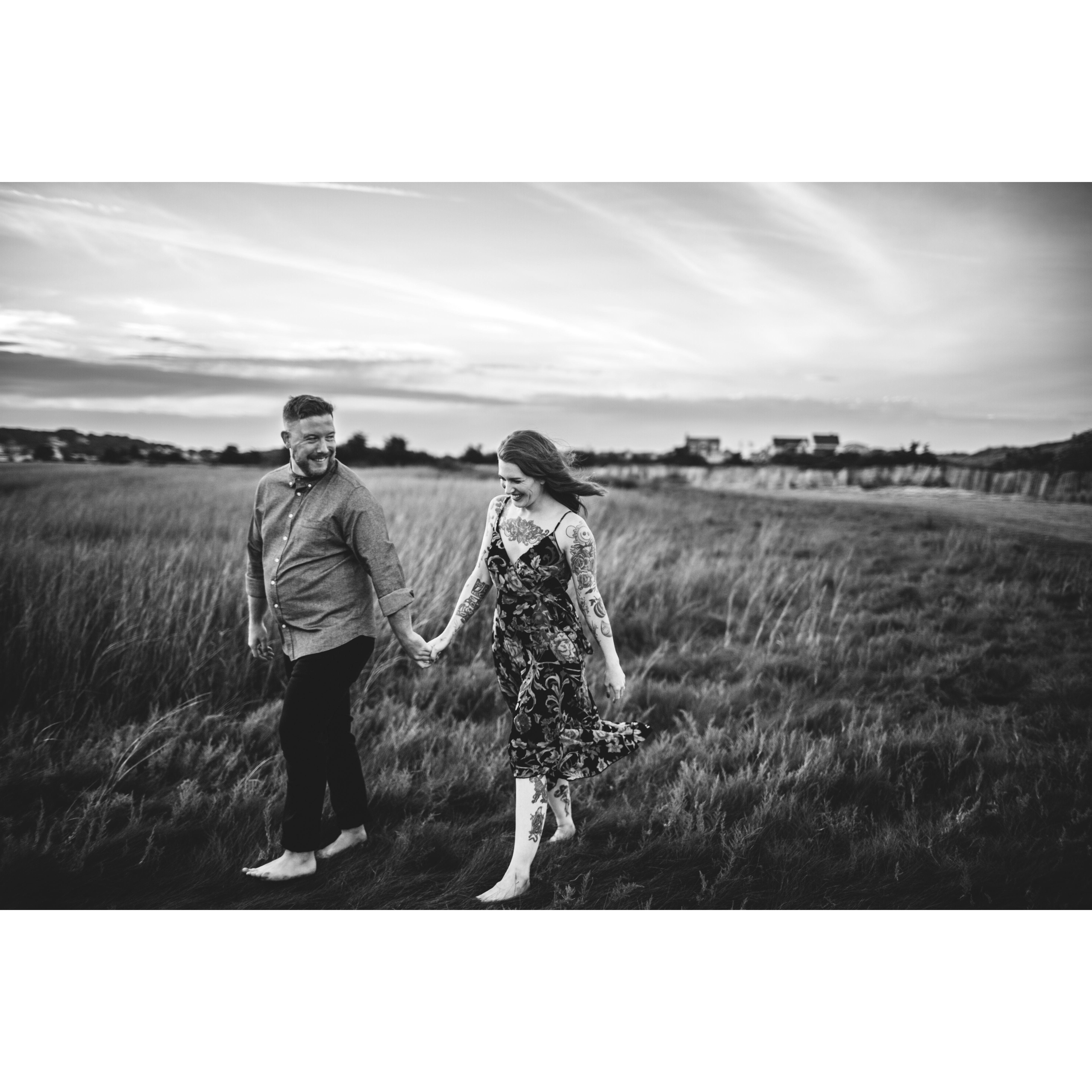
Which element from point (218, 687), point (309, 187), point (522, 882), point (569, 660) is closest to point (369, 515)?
point (569, 660)

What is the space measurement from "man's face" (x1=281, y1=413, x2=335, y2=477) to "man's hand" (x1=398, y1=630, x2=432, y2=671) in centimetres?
82

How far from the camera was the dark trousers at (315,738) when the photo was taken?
302 cm

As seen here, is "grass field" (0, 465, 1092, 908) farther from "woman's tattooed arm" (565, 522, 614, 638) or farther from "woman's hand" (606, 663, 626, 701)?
"woman's tattooed arm" (565, 522, 614, 638)

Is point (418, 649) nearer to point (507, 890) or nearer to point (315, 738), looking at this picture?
point (315, 738)

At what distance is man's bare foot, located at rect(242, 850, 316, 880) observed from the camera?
3072 mm

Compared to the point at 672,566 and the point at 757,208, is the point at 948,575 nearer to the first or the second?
the point at 672,566

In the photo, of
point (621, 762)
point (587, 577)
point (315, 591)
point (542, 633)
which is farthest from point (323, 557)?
point (621, 762)

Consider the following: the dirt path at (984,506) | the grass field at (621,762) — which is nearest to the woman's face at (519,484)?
the grass field at (621,762)

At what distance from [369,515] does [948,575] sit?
656cm

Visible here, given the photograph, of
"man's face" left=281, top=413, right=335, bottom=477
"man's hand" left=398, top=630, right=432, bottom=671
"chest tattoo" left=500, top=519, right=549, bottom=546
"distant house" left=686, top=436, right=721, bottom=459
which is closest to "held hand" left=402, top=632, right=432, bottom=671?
"man's hand" left=398, top=630, right=432, bottom=671

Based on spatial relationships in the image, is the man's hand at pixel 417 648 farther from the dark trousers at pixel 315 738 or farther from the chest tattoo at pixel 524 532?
the chest tattoo at pixel 524 532

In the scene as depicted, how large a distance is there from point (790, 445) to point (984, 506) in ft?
6.59

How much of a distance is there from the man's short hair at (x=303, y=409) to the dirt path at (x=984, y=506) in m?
6.37

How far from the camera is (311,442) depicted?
2953 mm
